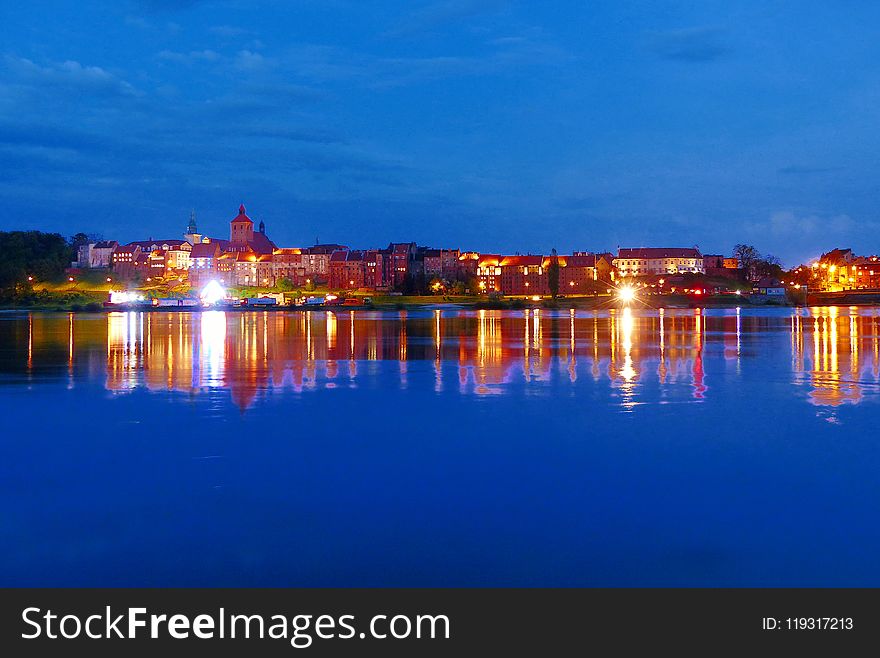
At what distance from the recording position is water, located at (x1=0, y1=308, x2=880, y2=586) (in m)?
6.77

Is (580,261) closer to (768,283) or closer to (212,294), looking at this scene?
(768,283)

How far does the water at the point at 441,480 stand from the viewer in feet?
22.2

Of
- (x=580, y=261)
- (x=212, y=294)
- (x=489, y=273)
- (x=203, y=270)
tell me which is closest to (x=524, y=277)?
(x=489, y=273)

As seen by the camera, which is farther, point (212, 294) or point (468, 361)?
point (212, 294)

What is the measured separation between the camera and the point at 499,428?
43.3ft

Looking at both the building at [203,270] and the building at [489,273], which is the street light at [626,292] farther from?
the building at [203,270]

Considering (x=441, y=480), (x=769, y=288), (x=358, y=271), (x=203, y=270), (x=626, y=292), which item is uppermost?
(x=203, y=270)

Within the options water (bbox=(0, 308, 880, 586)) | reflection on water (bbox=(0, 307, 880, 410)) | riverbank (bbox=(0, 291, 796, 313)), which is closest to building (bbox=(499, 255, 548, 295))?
riverbank (bbox=(0, 291, 796, 313))

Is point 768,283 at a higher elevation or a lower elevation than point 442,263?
lower

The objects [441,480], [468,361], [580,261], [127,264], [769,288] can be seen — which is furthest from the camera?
[127,264]

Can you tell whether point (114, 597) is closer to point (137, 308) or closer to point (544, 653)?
point (544, 653)

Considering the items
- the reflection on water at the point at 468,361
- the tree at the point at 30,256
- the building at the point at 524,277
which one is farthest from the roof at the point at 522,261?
the reflection on water at the point at 468,361

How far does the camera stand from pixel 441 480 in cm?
959

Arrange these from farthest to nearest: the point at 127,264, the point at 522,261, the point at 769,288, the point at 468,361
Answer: the point at 127,264
the point at 522,261
the point at 769,288
the point at 468,361
